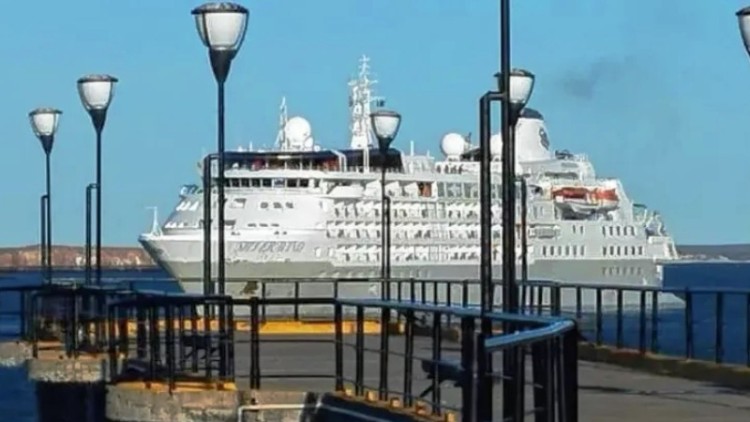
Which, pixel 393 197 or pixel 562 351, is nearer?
pixel 562 351

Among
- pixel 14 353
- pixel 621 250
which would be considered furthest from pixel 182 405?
pixel 621 250

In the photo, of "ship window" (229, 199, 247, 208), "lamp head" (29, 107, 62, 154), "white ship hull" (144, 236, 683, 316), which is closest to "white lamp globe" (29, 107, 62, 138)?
"lamp head" (29, 107, 62, 154)

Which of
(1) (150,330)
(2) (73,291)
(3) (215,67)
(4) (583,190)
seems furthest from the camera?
(4) (583,190)

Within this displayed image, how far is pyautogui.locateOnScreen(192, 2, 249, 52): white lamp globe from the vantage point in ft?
62.3

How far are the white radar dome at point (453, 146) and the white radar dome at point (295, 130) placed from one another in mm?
8075

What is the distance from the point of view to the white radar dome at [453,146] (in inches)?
3278

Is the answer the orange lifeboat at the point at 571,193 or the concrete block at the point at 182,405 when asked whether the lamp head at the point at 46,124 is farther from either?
the orange lifeboat at the point at 571,193

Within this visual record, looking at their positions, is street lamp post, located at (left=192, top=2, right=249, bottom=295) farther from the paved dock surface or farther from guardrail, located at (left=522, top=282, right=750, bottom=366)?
guardrail, located at (left=522, top=282, right=750, bottom=366)

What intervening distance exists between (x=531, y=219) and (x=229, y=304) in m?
66.9

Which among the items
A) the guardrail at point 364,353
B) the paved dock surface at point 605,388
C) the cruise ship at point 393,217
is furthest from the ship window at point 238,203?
the paved dock surface at point 605,388

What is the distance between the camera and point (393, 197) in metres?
77.4

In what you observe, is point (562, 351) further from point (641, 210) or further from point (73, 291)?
point (641, 210)

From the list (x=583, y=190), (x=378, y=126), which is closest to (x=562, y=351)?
(x=378, y=126)

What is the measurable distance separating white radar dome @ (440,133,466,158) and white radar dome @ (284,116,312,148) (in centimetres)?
807
